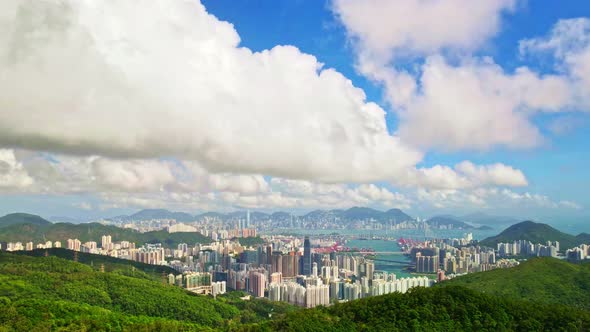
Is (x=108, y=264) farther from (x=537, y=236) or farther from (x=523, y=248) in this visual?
(x=537, y=236)

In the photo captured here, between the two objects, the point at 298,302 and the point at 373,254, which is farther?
the point at 373,254

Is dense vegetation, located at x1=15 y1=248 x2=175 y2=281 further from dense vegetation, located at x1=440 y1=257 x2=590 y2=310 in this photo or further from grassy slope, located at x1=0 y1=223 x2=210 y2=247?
grassy slope, located at x1=0 y1=223 x2=210 y2=247

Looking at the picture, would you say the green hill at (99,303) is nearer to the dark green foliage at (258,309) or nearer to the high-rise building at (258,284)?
the dark green foliage at (258,309)

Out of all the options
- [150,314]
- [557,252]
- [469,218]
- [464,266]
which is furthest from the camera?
[469,218]

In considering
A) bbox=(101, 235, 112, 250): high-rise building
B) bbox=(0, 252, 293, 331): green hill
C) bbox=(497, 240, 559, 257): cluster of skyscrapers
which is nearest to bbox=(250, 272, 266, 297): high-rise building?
bbox=(0, 252, 293, 331): green hill

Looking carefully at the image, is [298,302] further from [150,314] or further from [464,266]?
[464,266]

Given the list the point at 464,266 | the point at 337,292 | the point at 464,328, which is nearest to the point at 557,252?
the point at 464,266

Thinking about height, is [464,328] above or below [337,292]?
above
